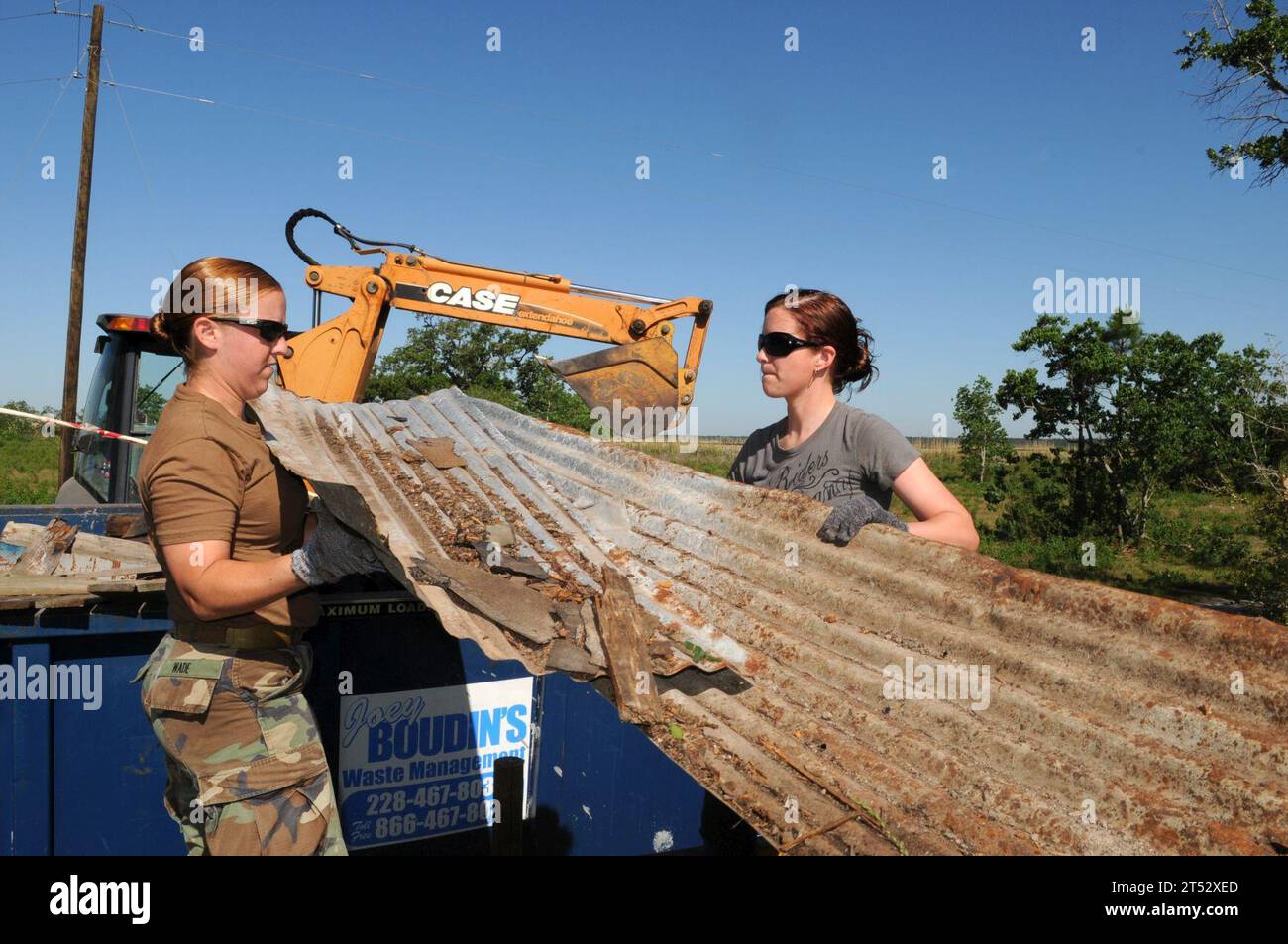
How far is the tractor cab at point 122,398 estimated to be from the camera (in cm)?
566

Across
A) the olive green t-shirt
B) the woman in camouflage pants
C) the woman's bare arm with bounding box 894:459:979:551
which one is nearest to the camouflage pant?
the woman in camouflage pants

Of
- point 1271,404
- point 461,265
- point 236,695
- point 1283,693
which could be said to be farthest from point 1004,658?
point 1271,404

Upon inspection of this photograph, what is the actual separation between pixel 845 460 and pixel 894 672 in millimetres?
859

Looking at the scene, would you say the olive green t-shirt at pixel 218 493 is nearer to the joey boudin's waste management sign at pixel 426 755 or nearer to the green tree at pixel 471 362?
the joey boudin's waste management sign at pixel 426 755

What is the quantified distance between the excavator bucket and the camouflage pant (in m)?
4.41

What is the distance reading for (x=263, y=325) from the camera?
238 centimetres

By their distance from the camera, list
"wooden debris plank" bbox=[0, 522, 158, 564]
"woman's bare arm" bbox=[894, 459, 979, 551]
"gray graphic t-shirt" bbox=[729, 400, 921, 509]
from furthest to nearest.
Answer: "wooden debris plank" bbox=[0, 522, 158, 564]
"gray graphic t-shirt" bbox=[729, 400, 921, 509]
"woman's bare arm" bbox=[894, 459, 979, 551]

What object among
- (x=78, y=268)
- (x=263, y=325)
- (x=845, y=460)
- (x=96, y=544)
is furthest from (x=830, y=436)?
(x=78, y=268)

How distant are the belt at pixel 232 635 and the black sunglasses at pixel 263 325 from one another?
844mm

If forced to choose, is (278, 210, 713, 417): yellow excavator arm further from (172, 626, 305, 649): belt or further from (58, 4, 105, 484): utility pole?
(58, 4, 105, 484): utility pole

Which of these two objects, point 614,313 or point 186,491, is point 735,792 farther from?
point 614,313

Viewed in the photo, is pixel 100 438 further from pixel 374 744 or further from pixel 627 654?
pixel 627 654

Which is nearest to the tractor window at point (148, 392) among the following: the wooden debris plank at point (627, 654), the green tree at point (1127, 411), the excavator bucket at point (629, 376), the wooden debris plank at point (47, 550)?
the wooden debris plank at point (47, 550)

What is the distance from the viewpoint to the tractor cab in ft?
18.6
